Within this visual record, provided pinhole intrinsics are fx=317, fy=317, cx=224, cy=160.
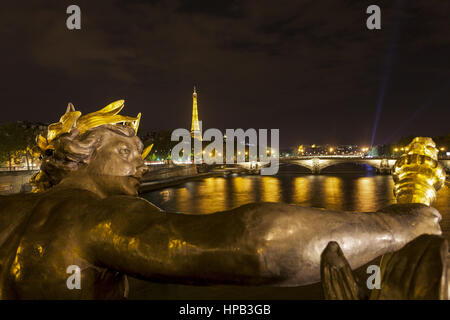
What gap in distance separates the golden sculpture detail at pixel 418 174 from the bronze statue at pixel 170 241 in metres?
0.88

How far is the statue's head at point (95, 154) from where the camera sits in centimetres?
145

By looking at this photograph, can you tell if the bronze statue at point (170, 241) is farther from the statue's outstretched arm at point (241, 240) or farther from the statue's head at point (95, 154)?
the statue's head at point (95, 154)

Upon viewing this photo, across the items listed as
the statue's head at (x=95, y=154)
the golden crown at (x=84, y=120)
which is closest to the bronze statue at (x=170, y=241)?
the statue's head at (x=95, y=154)

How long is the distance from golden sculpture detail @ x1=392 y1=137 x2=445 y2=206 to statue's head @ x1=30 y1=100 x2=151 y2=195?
5.01ft

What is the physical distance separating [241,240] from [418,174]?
1.60 m

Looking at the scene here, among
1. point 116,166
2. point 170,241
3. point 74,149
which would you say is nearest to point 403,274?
point 170,241

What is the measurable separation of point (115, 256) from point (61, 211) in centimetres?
29

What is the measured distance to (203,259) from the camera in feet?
2.86

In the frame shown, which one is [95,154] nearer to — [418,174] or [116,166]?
[116,166]

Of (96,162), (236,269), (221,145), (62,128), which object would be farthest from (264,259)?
(221,145)

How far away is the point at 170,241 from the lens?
910 mm

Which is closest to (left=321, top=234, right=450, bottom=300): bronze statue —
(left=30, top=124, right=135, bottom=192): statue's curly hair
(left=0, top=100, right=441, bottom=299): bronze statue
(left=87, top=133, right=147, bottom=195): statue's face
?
(left=0, top=100, right=441, bottom=299): bronze statue
